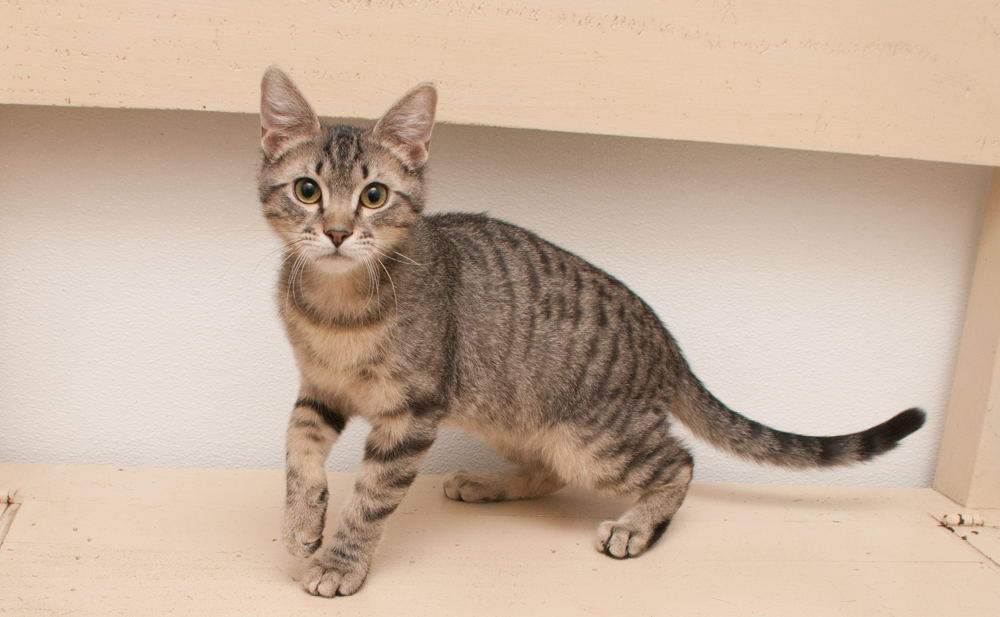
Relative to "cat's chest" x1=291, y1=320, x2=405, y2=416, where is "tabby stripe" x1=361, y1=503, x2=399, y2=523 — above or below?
below

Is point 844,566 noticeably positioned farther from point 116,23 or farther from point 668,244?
point 116,23

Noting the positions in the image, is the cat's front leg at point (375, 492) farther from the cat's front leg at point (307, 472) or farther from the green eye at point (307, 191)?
the green eye at point (307, 191)

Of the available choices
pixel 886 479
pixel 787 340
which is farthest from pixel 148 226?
pixel 886 479

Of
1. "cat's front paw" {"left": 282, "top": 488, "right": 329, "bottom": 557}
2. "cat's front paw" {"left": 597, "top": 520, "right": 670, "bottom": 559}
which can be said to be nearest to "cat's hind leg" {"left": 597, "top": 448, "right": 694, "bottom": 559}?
"cat's front paw" {"left": 597, "top": 520, "right": 670, "bottom": 559}

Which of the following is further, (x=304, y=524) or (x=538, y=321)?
(x=538, y=321)

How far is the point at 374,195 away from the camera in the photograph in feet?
5.33

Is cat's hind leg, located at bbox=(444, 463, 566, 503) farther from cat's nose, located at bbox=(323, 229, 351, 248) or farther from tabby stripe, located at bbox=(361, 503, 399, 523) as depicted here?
cat's nose, located at bbox=(323, 229, 351, 248)

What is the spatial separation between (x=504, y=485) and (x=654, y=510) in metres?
0.45

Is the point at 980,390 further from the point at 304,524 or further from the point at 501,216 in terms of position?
the point at 304,524

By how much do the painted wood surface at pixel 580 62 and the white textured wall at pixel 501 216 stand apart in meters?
0.35

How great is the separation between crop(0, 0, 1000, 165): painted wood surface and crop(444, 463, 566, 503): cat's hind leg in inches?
38.7

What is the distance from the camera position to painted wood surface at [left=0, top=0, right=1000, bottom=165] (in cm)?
175

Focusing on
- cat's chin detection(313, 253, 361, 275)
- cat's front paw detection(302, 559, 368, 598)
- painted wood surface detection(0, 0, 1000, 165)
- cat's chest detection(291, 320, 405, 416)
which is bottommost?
cat's front paw detection(302, 559, 368, 598)

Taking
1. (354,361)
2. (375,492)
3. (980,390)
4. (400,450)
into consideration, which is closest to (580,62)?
(354,361)
